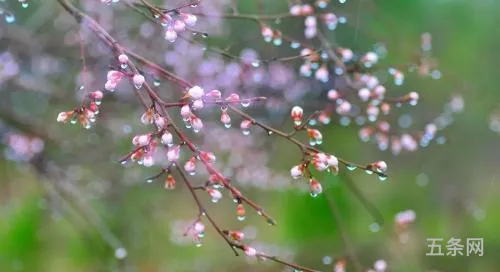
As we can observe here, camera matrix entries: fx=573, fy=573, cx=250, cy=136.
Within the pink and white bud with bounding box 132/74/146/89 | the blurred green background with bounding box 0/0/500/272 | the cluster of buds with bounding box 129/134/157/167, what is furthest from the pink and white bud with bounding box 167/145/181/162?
the blurred green background with bounding box 0/0/500/272

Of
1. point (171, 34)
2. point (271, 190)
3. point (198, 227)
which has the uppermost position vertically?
point (271, 190)

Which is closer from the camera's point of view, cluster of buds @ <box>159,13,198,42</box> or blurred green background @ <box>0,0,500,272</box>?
cluster of buds @ <box>159,13,198,42</box>

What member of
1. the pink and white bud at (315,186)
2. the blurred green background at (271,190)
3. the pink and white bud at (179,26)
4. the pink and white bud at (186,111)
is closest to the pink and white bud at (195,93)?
the pink and white bud at (186,111)

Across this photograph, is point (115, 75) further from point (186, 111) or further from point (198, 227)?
point (198, 227)

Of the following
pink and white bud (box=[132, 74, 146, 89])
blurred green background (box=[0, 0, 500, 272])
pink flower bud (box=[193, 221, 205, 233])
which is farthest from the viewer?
blurred green background (box=[0, 0, 500, 272])

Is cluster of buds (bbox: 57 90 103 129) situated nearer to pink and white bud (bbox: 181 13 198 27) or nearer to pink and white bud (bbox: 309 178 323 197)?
pink and white bud (bbox: 181 13 198 27)

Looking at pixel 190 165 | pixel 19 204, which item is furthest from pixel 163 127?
pixel 19 204

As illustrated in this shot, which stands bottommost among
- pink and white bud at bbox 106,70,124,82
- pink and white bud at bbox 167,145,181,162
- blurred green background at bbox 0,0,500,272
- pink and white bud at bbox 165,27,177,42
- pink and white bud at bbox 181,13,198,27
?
pink and white bud at bbox 167,145,181,162

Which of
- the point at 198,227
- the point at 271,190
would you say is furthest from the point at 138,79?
the point at 271,190

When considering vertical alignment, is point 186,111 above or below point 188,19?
below

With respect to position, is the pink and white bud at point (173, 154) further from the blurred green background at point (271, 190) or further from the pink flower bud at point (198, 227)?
the blurred green background at point (271, 190)
